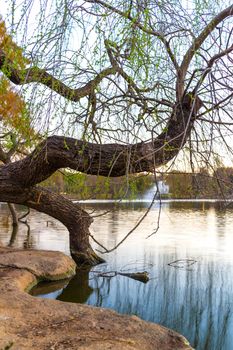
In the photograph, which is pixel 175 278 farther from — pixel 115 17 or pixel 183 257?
pixel 115 17

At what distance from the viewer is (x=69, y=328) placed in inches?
139

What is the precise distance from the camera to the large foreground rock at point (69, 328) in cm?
316

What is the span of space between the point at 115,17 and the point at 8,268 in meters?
4.18

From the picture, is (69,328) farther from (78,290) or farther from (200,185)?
(78,290)

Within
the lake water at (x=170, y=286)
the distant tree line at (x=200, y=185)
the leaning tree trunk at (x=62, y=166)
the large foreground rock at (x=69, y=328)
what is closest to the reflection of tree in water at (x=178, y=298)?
the lake water at (x=170, y=286)

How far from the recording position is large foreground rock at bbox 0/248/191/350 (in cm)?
316

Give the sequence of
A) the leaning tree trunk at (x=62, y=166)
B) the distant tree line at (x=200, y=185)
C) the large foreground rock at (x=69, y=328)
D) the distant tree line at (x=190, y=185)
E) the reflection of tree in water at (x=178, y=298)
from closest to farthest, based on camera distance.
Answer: the large foreground rock at (x=69, y=328), the distant tree line at (x=190, y=185), the distant tree line at (x=200, y=185), the reflection of tree in water at (x=178, y=298), the leaning tree trunk at (x=62, y=166)

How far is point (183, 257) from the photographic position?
866 cm

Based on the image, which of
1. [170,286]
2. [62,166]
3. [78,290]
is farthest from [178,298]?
[62,166]

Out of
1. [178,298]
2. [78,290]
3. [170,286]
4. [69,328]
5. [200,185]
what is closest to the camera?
[69,328]

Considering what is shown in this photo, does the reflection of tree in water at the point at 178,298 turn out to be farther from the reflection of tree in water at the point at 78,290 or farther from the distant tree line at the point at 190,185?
the distant tree line at the point at 190,185

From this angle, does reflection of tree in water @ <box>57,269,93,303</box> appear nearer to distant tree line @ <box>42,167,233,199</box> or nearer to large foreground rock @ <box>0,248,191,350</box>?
large foreground rock @ <box>0,248,191,350</box>

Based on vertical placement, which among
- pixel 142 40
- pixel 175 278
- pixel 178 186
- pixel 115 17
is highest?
pixel 115 17

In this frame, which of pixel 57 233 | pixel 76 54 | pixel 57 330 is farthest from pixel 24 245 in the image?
pixel 76 54
